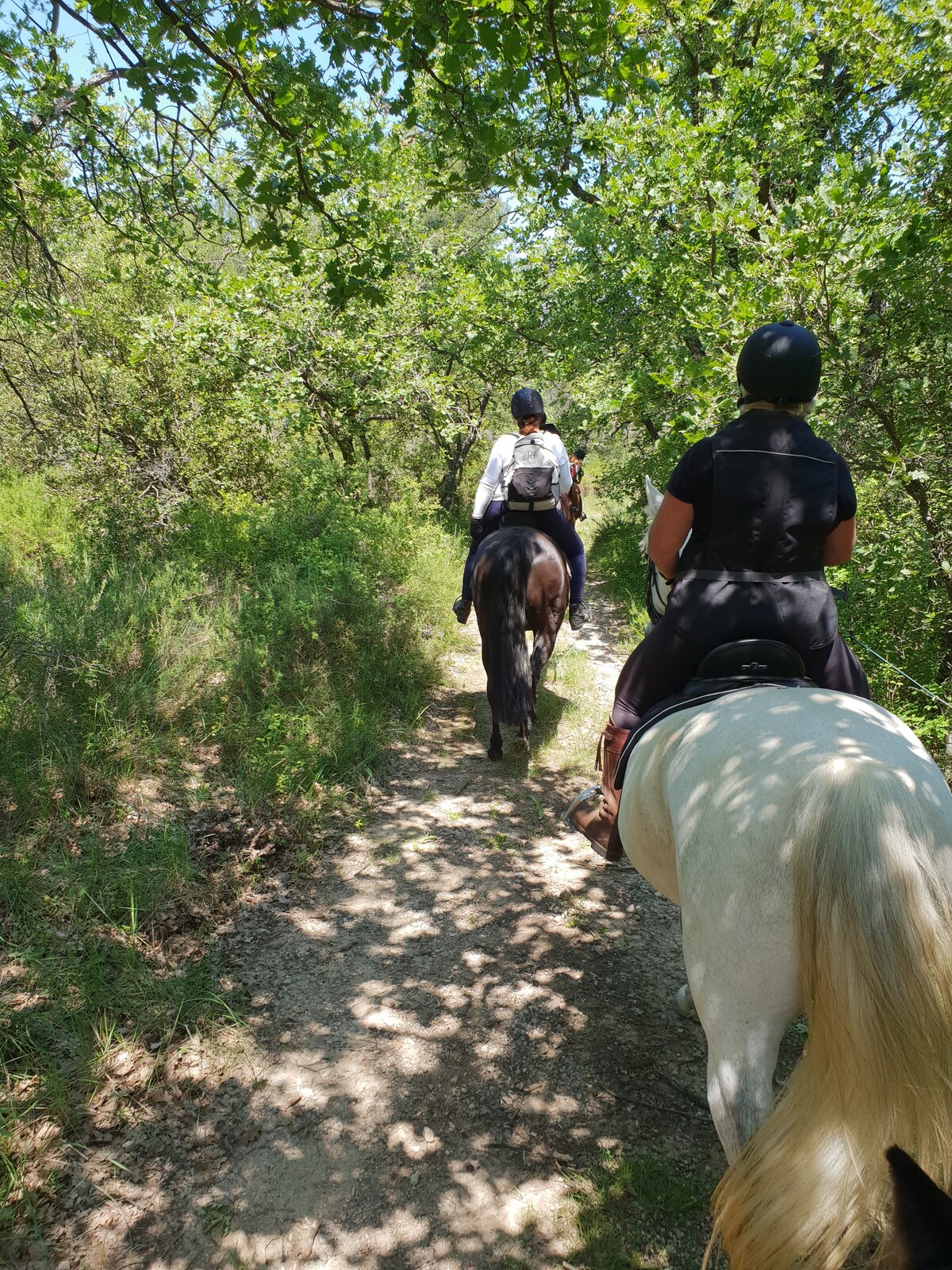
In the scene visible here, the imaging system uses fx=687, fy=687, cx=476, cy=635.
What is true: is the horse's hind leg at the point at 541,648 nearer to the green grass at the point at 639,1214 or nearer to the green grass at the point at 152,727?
the green grass at the point at 152,727

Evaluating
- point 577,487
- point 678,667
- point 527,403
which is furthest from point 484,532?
point 577,487

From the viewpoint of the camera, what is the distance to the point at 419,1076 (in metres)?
2.76

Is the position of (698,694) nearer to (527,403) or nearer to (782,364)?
(782,364)

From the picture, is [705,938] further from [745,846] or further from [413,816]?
[413,816]

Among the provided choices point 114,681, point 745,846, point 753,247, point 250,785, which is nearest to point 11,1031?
point 250,785

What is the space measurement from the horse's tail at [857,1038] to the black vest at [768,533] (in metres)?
0.91

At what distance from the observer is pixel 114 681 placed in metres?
4.54

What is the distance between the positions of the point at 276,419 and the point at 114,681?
15.9ft

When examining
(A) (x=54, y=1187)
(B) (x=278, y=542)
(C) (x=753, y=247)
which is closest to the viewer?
(A) (x=54, y=1187)

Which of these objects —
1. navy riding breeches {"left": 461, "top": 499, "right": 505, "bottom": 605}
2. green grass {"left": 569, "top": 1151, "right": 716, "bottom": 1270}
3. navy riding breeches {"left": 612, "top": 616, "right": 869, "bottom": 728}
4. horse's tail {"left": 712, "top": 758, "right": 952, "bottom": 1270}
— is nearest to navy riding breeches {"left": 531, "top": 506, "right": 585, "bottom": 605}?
navy riding breeches {"left": 461, "top": 499, "right": 505, "bottom": 605}

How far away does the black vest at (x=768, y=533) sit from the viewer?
2309 mm

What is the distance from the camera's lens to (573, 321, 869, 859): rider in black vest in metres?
2.31

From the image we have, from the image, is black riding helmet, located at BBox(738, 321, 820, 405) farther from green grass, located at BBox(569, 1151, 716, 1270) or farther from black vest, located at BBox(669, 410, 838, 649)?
green grass, located at BBox(569, 1151, 716, 1270)

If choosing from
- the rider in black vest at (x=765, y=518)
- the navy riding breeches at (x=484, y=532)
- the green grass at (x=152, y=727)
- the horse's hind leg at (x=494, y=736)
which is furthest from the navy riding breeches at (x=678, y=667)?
the navy riding breeches at (x=484, y=532)
